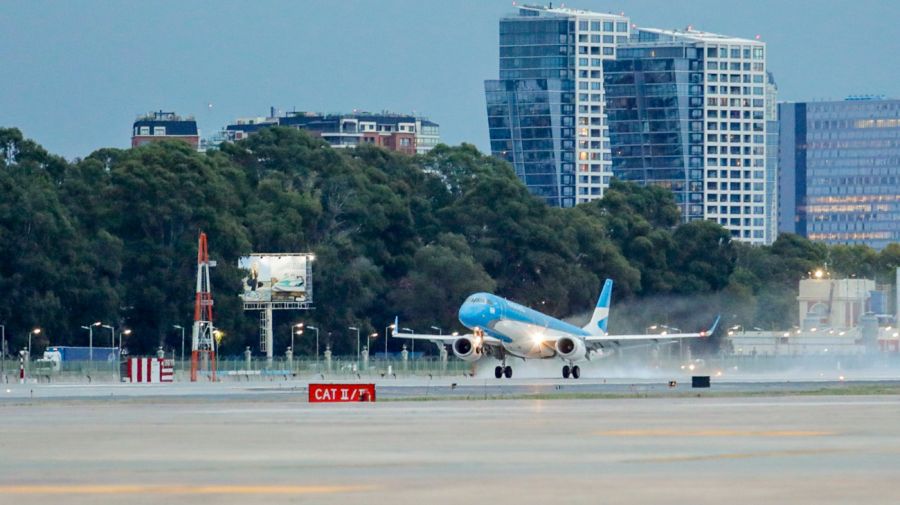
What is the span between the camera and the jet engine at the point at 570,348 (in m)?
111

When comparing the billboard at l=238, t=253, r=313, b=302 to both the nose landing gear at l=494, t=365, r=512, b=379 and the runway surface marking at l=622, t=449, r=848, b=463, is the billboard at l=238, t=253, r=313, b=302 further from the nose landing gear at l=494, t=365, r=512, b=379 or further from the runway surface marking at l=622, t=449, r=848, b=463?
the runway surface marking at l=622, t=449, r=848, b=463

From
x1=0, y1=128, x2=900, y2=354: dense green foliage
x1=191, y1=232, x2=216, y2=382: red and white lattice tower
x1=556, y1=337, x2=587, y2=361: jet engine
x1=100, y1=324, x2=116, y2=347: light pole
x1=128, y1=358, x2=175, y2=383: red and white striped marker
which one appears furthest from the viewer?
x1=0, y1=128, x2=900, y2=354: dense green foliage

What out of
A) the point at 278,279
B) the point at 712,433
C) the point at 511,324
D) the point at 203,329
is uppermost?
the point at 278,279

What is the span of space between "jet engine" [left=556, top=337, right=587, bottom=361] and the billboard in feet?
128

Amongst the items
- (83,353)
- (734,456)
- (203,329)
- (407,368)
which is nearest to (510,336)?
(407,368)

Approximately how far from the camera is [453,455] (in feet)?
122

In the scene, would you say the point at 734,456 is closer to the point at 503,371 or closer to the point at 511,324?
the point at 511,324

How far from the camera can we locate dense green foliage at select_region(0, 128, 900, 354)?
145m

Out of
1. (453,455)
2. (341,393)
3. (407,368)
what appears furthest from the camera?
(407,368)

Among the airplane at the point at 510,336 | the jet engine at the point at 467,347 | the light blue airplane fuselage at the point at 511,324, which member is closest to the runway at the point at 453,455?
the light blue airplane fuselage at the point at 511,324

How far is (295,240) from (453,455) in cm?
12457

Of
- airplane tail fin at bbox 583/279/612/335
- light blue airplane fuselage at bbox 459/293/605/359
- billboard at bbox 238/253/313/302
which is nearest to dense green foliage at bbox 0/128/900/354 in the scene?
billboard at bbox 238/253/313/302

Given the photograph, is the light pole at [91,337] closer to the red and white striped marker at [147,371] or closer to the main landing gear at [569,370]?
the red and white striped marker at [147,371]

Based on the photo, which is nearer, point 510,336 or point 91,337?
point 510,336
